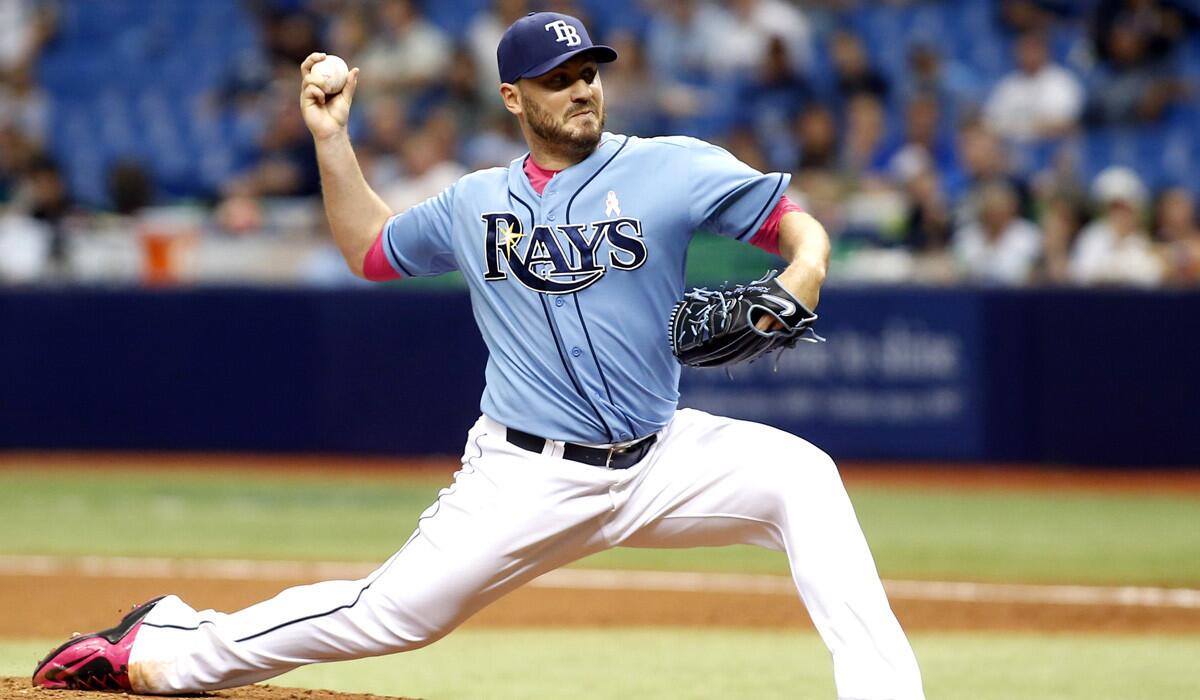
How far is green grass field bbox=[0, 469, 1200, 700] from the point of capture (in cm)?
530

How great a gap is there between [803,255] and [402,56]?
10.4 m

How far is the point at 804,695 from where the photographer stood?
502cm

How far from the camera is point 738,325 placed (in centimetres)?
368

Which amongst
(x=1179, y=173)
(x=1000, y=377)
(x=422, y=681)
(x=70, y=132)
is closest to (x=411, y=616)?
(x=422, y=681)

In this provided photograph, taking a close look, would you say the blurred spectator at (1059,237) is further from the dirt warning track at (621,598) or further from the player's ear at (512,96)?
the player's ear at (512,96)

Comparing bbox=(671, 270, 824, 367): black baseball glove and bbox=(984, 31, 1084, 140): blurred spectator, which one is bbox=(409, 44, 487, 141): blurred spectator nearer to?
bbox=(984, 31, 1084, 140): blurred spectator

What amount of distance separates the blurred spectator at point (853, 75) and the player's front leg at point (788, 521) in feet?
28.2

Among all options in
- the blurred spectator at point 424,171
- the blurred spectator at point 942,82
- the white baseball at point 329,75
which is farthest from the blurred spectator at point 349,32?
the white baseball at point 329,75

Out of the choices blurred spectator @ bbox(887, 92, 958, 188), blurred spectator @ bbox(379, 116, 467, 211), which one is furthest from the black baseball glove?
blurred spectator @ bbox(887, 92, 958, 188)

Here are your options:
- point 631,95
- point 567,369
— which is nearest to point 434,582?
point 567,369

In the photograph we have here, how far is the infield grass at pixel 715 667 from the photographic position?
5.11 m

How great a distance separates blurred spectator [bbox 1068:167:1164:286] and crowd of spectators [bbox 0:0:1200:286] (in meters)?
0.01

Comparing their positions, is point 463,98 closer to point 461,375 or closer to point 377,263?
point 461,375

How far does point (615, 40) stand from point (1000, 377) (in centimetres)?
421
